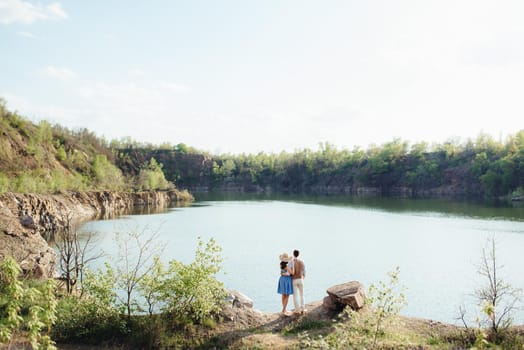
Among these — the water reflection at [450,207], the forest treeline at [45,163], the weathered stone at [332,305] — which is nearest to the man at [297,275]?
the weathered stone at [332,305]

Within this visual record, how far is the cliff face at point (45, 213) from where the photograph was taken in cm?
1552

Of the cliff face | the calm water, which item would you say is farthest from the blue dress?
the cliff face

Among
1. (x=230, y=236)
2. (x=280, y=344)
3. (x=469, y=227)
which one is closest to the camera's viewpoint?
(x=280, y=344)

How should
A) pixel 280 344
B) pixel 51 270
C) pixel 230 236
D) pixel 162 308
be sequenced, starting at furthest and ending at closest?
pixel 230 236 < pixel 51 270 < pixel 162 308 < pixel 280 344

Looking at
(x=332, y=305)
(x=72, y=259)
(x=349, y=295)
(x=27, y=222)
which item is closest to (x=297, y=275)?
(x=332, y=305)

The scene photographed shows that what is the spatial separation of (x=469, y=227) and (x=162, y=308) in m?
33.2

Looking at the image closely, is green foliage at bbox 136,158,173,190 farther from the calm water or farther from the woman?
the woman

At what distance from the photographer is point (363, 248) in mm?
27125

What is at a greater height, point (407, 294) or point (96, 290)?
point (96, 290)

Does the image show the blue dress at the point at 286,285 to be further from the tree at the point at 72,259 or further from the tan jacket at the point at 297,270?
the tree at the point at 72,259

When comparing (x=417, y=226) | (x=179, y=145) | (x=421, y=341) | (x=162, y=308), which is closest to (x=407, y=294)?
(x=421, y=341)

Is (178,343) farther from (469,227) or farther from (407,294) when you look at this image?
(469,227)

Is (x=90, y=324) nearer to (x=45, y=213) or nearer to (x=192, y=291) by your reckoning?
(x=192, y=291)

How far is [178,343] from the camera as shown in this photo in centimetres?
950
